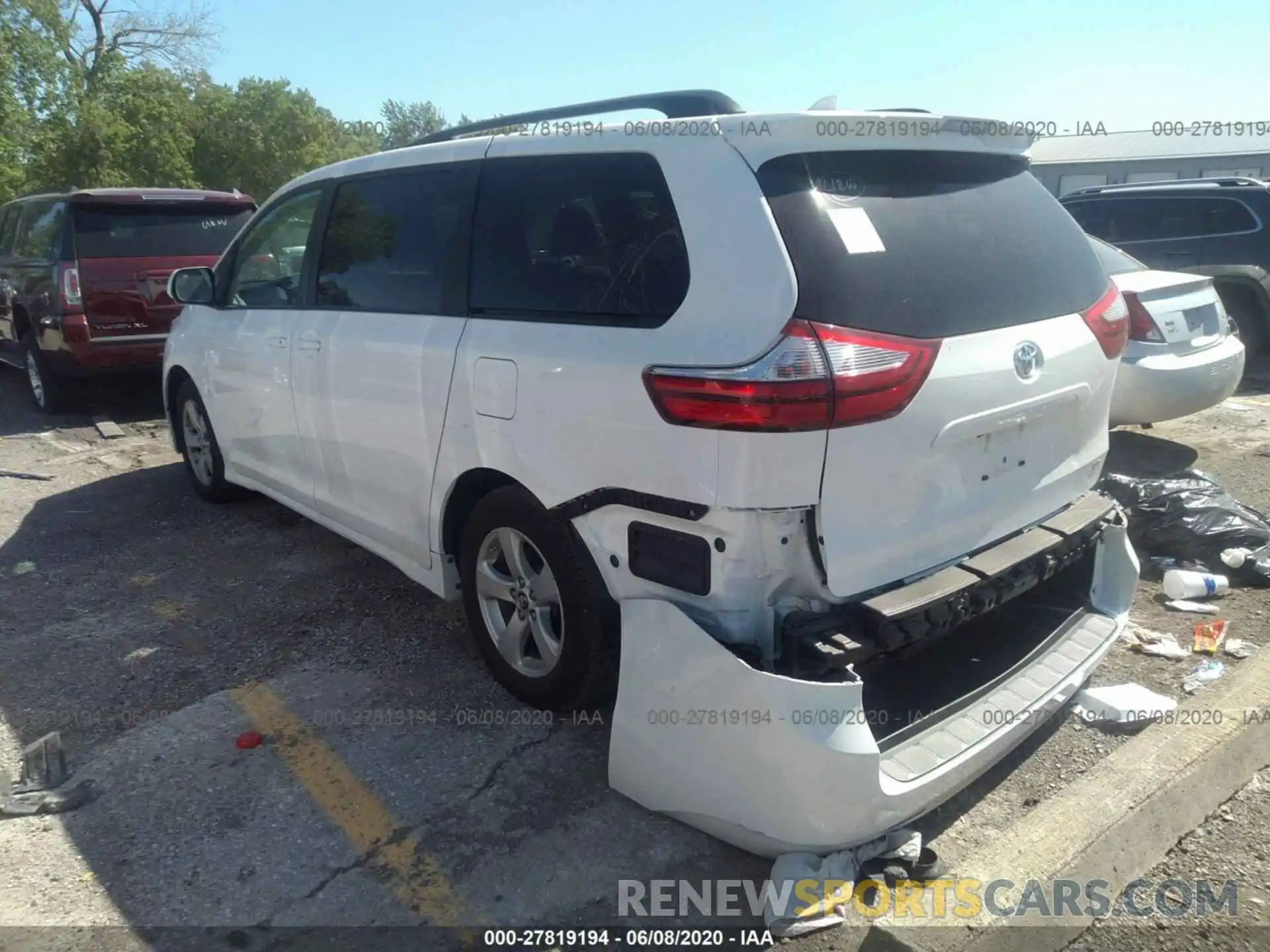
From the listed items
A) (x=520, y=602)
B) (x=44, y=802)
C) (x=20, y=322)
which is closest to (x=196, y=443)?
(x=44, y=802)

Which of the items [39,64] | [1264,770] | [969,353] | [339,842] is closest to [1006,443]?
[969,353]

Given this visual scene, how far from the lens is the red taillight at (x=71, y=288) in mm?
7781

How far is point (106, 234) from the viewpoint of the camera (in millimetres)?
7934

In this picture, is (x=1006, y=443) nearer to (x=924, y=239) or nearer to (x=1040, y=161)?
(x=924, y=239)

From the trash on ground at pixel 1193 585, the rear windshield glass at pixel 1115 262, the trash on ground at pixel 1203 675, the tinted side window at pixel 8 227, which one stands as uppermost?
the tinted side window at pixel 8 227

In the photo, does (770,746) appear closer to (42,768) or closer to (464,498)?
(464,498)

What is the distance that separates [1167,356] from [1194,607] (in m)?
2.26

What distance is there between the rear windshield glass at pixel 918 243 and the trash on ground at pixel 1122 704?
1387 millimetres

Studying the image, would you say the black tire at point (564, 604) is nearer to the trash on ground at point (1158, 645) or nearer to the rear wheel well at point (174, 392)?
the trash on ground at point (1158, 645)

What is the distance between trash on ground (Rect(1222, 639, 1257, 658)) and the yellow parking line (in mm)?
3097

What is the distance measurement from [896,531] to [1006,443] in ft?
1.57

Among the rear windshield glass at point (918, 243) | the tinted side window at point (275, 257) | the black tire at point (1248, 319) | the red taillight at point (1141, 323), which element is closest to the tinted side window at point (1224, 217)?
the black tire at point (1248, 319)

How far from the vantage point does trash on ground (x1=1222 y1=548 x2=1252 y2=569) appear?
4.42 m

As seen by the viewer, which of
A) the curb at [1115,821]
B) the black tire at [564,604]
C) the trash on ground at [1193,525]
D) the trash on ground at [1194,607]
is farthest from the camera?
the trash on ground at [1193,525]
